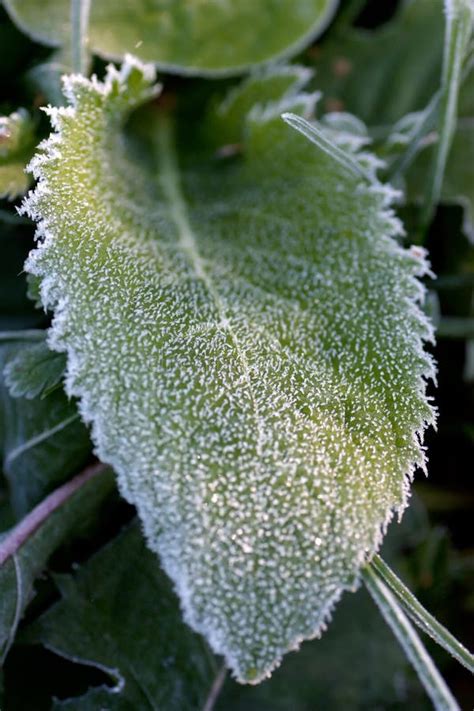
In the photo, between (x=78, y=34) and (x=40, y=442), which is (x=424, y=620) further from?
(x=78, y=34)

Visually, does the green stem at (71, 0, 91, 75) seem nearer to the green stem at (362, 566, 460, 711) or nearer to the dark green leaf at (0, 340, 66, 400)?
the dark green leaf at (0, 340, 66, 400)

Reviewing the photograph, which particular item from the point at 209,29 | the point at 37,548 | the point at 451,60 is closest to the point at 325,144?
the point at 451,60

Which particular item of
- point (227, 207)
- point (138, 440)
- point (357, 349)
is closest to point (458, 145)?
point (227, 207)

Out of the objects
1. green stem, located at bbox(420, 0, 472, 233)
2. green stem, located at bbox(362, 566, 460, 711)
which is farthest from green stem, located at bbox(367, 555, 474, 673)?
green stem, located at bbox(420, 0, 472, 233)

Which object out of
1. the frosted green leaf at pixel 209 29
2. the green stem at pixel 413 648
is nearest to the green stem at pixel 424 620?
the green stem at pixel 413 648

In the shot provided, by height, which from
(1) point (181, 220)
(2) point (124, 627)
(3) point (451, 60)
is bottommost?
(2) point (124, 627)
